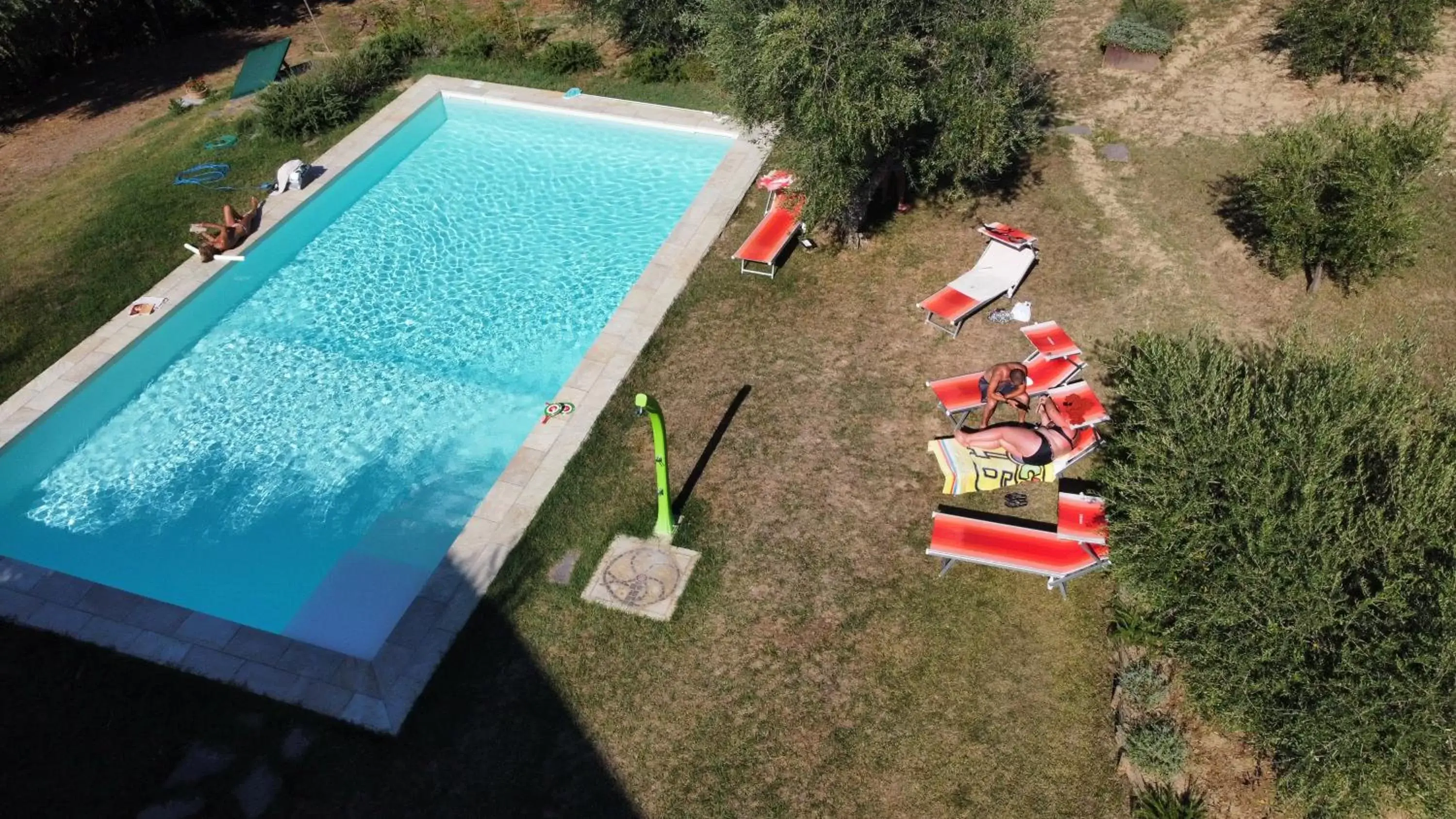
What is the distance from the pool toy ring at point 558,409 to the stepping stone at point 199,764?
5.95 meters

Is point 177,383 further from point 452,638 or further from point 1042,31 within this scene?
point 1042,31

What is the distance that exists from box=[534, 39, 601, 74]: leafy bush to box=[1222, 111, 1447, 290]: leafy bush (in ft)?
53.9

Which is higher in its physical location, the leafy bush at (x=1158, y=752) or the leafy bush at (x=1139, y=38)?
the leafy bush at (x=1139, y=38)

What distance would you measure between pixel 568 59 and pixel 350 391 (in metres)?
12.3

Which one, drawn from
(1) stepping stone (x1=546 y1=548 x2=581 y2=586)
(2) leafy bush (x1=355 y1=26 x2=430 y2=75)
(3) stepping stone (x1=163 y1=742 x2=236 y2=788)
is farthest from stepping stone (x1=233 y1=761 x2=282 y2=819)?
(2) leafy bush (x1=355 y1=26 x2=430 y2=75)

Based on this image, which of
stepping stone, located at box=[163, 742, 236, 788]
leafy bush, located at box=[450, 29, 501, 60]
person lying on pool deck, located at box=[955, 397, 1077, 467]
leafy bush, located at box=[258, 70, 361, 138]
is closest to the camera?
stepping stone, located at box=[163, 742, 236, 788]

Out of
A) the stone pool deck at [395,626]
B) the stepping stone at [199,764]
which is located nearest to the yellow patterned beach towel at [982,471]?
the stone pool deck at [395,626]

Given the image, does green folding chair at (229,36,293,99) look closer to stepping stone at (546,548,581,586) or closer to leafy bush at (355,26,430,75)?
leafy bush at (355,26,430,75)

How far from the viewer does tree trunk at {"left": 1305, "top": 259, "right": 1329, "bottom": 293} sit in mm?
13945

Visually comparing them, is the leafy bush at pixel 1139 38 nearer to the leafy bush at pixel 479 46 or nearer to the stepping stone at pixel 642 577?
the leafy bush at pixel 479 46

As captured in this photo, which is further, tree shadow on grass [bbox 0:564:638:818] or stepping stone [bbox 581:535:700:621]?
stepping stone [bbox 581:535:700:621]

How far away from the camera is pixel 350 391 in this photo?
14.5 meters

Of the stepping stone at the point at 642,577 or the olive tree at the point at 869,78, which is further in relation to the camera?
the olive tree at the point at 869,78

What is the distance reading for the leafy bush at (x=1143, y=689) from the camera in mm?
9266
